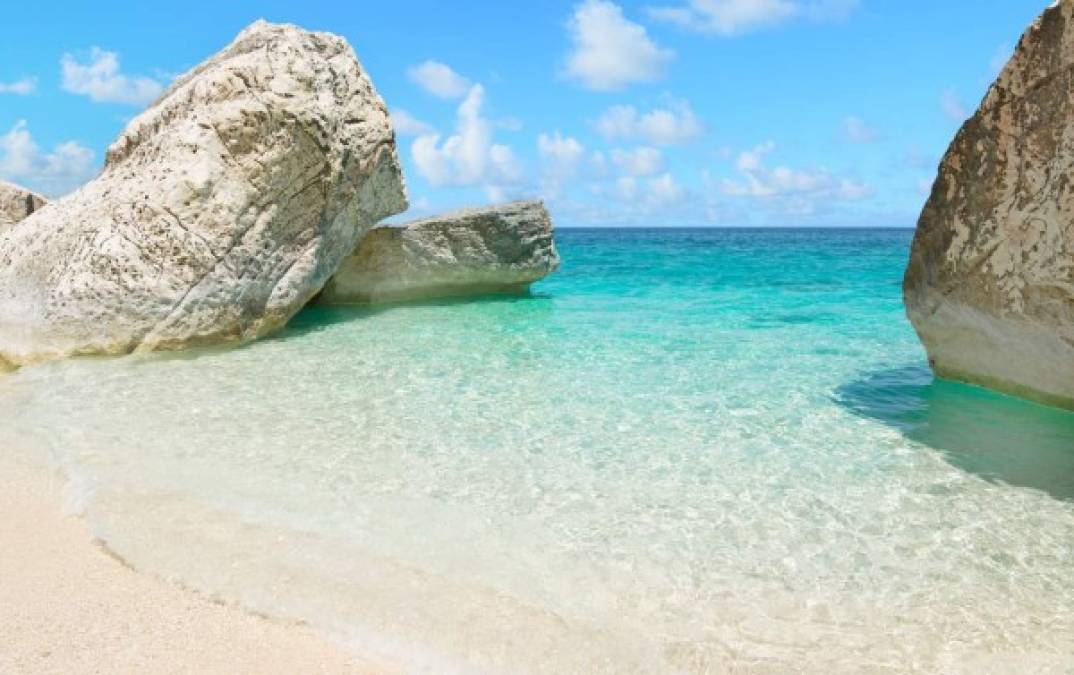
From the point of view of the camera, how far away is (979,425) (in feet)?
20.4

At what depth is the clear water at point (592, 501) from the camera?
330 centimetres

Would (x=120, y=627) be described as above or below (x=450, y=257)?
below

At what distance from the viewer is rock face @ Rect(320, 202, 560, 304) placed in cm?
1318

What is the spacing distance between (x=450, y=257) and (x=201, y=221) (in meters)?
5.71

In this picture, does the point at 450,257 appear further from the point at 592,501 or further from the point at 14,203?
the point at 592,501

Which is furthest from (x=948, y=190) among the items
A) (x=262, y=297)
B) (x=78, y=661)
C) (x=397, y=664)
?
(x=262, y=297)

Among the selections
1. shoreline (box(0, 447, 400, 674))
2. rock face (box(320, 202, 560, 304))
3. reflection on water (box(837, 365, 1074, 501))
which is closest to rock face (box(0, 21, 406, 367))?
rock face (box(320, 202, 560, 304))

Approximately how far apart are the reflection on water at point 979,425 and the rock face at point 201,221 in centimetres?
638

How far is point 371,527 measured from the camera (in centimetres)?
423

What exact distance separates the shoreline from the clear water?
13 centimetres

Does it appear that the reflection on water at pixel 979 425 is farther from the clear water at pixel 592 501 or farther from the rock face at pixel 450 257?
the rock face at pixel 450 257

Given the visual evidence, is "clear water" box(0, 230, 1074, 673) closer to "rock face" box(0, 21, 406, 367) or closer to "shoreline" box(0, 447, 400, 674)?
"shoreline" box(0, 447, 400, 674)

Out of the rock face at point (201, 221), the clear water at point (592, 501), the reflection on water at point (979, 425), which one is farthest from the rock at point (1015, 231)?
the rock face at point (201, 221)

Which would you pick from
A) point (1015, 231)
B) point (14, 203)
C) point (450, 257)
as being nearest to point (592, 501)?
point (1015, 231)
